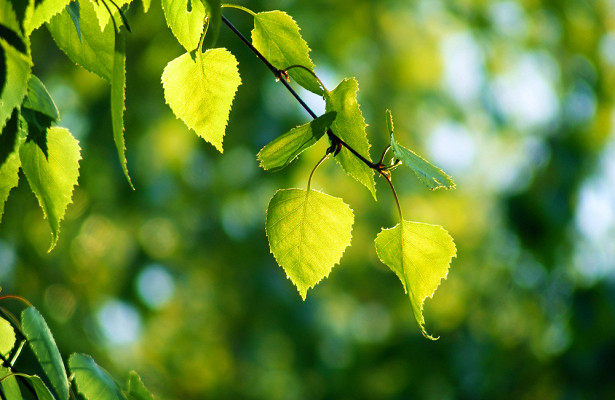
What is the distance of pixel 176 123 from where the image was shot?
5082mm

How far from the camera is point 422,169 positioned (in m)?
0.51

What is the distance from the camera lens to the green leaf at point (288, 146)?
508mm

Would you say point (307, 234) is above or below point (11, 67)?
below

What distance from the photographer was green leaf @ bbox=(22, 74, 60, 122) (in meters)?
0.51

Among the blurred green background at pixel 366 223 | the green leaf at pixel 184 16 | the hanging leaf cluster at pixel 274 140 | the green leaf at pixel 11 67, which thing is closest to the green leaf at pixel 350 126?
the hanging leaf cluster at pixel 274 140

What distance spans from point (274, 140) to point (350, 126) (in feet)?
0.22

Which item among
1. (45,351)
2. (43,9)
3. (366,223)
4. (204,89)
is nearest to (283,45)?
(204,89)

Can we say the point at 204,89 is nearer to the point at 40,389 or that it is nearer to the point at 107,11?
the point at 107,11

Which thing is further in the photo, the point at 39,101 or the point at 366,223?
the point at 366,223

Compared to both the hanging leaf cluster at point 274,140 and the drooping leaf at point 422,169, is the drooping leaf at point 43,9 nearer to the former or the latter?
the hanging leaf cluster at point 274,140

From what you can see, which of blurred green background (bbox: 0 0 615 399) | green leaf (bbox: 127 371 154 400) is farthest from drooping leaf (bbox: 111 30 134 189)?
blurred green background (bbox: 0 0 615 399)

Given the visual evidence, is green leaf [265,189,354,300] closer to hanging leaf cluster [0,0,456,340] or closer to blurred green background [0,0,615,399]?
hanging leaf cluster [0,0,456,340]

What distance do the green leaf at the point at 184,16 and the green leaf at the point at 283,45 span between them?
5 centimetres

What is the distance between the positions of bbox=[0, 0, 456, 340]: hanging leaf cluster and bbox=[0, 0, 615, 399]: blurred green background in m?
4.17
